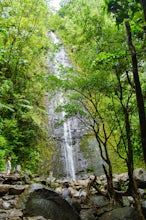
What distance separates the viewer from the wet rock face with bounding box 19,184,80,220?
531 cm

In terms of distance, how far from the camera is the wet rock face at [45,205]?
5312 millimetres

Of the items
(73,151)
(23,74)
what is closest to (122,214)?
(73,151)

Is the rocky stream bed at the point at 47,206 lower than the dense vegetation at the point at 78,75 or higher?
lower

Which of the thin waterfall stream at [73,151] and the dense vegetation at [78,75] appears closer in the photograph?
the dense vegetation at [78,75]

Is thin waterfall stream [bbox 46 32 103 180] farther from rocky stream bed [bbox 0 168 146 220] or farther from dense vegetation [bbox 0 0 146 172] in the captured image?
rocky stream bed [bbox 0 168 146 220]

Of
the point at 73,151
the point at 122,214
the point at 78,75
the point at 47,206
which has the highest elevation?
the point at 78,75

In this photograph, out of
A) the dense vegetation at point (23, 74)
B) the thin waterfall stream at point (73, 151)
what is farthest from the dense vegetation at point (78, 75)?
the thin waterfall stream at point (73, 151)

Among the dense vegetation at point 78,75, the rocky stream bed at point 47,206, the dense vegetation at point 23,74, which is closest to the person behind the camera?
the rocky stream bed at point 47,206

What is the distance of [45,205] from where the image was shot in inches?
219

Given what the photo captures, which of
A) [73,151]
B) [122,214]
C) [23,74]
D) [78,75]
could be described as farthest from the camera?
[23,74]

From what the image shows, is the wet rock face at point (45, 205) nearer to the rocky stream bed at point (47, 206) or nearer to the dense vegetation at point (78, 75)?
the rocky stream bed at point (47, 206)

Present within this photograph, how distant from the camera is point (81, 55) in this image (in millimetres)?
6809

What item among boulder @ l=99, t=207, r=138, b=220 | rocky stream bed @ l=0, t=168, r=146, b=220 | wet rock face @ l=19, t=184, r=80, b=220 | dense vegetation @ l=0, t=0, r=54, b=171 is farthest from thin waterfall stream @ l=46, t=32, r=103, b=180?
boulder @ l=99, t=207, r=138, b=220

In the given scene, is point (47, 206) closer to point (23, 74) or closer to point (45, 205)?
point (45, 205)
